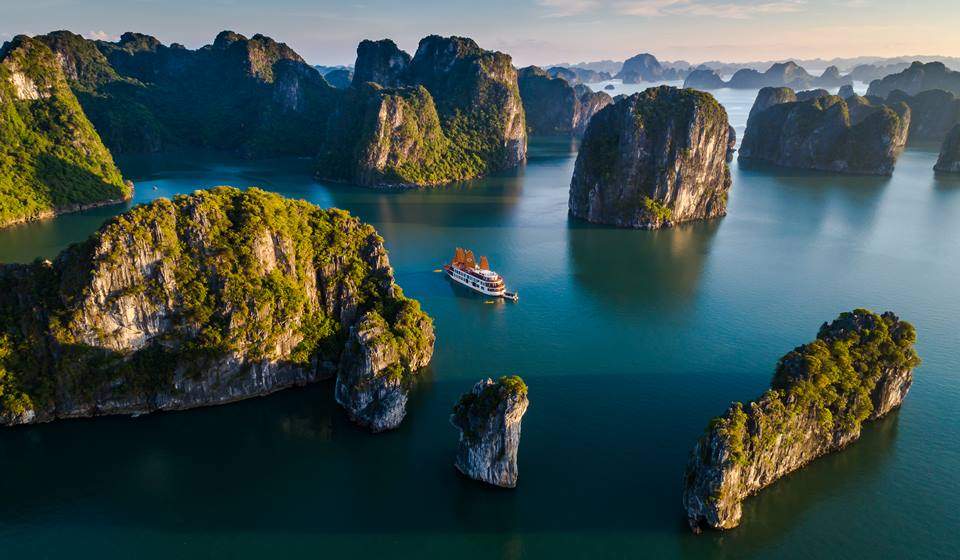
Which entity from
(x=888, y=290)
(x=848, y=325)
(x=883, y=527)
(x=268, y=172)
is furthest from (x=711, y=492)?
(x=268, y=172)

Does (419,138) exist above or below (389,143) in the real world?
above

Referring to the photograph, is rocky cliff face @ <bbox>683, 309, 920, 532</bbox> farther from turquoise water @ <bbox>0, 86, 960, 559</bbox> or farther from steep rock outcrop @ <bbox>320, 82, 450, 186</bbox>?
steep rock outcrop @ <bbox>320, 82, 450, 186</bbox>

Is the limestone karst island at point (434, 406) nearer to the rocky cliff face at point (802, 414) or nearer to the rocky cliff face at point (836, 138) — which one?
the rocky cliff face at point (802, 414)

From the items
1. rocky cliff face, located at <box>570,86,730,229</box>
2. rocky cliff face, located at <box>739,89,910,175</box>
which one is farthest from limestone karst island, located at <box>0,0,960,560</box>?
rocky cliff face, located at <box>739,89,910,175</box>

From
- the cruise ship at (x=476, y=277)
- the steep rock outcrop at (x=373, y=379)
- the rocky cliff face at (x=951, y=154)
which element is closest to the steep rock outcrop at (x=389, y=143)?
the cruise ship at (x=476, y=277)

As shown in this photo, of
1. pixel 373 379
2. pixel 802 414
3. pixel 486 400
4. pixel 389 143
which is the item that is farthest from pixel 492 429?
pixel 389 143

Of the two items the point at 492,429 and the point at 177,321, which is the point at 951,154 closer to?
the point at 492,429
